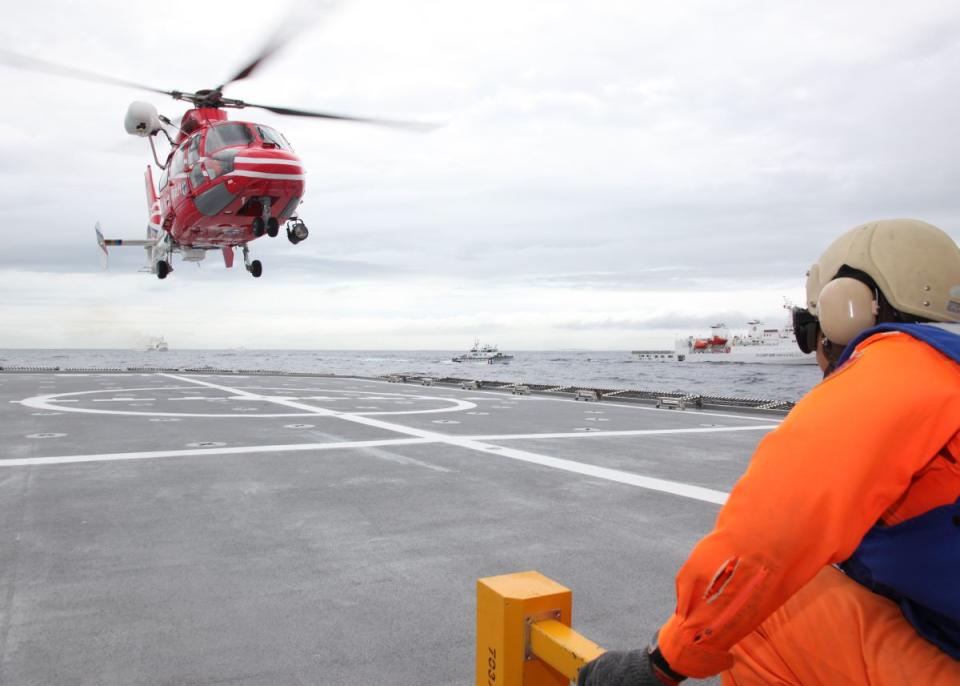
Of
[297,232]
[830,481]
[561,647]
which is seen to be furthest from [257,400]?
[830,481]

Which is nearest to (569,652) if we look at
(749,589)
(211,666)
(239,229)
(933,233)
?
(749,589)

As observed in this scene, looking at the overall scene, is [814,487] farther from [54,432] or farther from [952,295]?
[54,432]

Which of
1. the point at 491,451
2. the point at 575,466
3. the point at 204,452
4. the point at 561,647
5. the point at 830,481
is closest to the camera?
the point at 830,481

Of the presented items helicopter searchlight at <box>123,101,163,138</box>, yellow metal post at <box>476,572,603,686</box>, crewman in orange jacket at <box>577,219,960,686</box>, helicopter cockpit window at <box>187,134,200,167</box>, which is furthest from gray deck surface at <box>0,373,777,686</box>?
helicopter searchlight at <box>123,101,163,138</box>

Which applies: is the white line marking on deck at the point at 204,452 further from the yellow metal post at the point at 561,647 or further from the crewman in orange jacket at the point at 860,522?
the crewman in orange jacket at the point at 860,522

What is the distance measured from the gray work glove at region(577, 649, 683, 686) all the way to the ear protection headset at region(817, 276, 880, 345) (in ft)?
3.62

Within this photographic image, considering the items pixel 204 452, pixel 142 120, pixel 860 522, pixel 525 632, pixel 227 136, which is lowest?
pixel 204 452

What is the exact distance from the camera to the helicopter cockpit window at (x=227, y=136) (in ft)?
57.3

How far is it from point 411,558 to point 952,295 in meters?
4.50

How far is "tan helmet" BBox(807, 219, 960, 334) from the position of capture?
2020mm

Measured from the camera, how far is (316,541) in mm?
6082

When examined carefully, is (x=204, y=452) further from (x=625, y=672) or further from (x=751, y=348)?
(x=751, y=348)

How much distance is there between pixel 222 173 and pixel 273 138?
167 centimetres

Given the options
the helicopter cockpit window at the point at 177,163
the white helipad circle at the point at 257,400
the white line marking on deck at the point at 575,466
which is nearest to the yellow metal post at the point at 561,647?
the white line marking on deck at the point at 575,466
